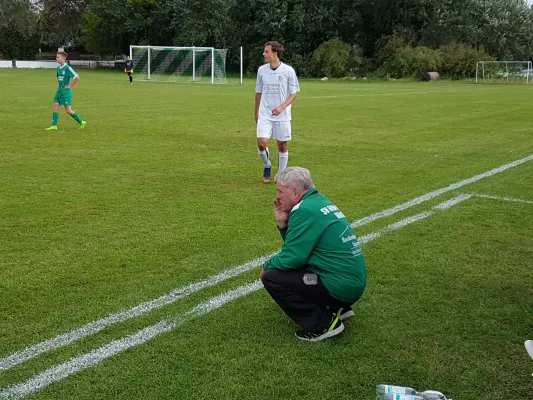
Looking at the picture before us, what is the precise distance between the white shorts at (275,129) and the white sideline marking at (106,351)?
4432 millimetres

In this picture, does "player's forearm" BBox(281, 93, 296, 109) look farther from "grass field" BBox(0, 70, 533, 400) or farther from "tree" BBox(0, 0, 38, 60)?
"tree" BBox(0, 0, 38, 60)

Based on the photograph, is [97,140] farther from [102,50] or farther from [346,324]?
[102,50]

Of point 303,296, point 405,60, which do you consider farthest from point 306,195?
point 405,60

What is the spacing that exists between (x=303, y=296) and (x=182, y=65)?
41.9 meters

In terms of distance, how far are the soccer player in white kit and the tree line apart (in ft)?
153

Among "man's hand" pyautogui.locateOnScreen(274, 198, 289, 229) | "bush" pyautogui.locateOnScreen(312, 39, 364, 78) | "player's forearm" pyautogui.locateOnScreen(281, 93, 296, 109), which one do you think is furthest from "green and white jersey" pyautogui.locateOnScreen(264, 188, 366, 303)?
"bush" pyautogui.locateOnScreen(312, 39, 364, 78)

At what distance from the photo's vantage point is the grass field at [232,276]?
3.59 metres

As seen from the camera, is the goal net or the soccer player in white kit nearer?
the soccer player in white kit

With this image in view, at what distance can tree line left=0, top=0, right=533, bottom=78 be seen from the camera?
5559 centimetres

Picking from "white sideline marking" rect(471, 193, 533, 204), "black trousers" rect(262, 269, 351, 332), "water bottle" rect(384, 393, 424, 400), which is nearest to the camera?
"water bottle" rect(384, 393, 424, 400)

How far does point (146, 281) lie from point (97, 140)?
850cm

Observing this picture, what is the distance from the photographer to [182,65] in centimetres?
4419

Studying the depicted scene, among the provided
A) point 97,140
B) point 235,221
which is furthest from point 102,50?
point 235,221

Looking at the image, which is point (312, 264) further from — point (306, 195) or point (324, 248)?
point (306, 195)
